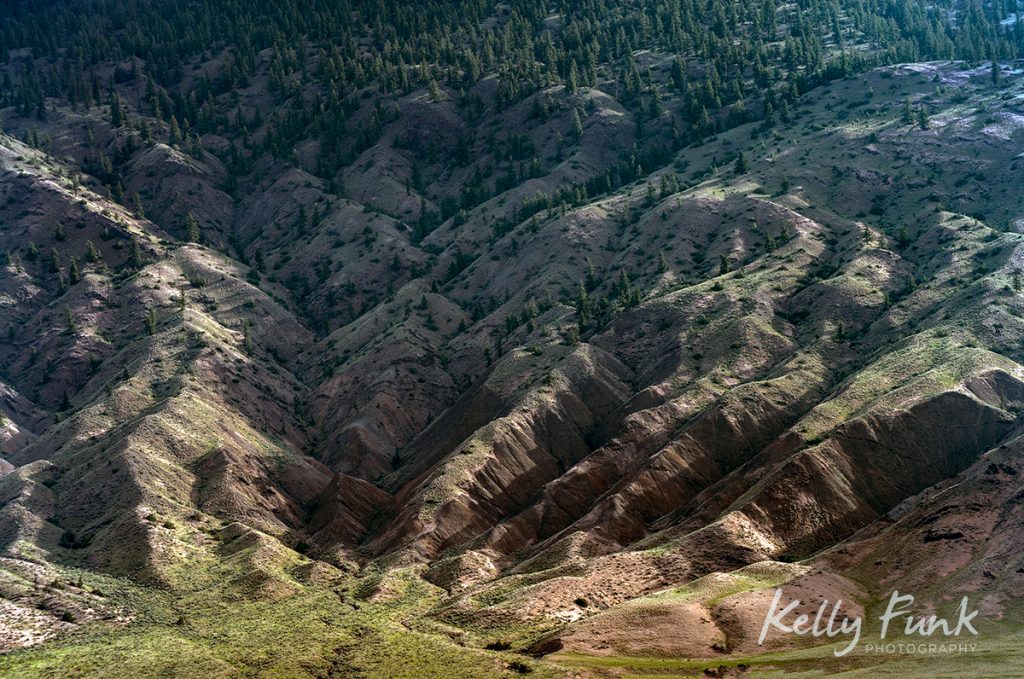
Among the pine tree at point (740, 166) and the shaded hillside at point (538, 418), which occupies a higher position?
the pine tree at point (740, 166)

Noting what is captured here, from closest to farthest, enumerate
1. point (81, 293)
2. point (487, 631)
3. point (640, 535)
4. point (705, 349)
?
1. point (487, 631)
2. point (640, 535)
3. point (705, 349)
4. point (81, 293)

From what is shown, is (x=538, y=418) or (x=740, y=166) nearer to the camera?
(x=538, y=418)

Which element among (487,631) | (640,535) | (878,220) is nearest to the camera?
(487,631)

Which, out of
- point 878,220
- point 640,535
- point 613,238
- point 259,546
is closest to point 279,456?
point 259,546

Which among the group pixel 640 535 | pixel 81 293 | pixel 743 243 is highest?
pixel 81 293

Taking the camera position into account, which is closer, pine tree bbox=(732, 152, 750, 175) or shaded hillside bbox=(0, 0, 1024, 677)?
shaded hillside bbox=(0, 0, 1024, 677)

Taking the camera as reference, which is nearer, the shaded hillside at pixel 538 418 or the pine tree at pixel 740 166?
the shaded hillside at pixel 538 418

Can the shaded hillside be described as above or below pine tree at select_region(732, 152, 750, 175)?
below

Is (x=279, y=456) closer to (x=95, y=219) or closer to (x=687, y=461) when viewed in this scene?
(x=687, y=461)

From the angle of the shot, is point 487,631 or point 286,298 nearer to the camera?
point 487,631

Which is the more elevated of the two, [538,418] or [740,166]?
[740,166]

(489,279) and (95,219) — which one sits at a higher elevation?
(95,219)
